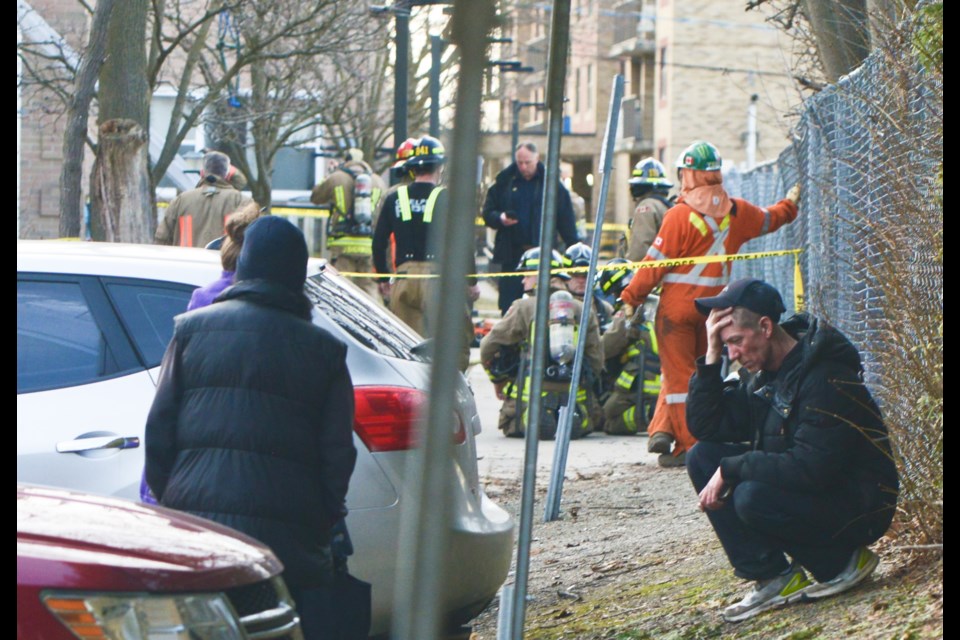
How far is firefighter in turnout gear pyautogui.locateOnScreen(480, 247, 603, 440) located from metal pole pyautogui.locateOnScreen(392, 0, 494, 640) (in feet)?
30.2

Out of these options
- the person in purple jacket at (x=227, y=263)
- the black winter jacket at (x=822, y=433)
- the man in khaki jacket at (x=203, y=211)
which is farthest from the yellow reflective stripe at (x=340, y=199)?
the black winter jacket at (x=822, y=433)

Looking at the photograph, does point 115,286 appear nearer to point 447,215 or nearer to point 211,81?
point 447,215

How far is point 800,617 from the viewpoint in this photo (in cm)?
552

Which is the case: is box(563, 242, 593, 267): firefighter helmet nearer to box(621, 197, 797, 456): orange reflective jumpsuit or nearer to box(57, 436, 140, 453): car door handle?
box(621, 197, 797, 456): orange reflective jumpsuit

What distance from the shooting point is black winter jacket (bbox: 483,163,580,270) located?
1376 cm

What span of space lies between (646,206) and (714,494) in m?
6.74

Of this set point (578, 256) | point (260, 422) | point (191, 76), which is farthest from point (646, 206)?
point (191, 76)

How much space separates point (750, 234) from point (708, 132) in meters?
42.2

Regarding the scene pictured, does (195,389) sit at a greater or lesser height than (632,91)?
lesser

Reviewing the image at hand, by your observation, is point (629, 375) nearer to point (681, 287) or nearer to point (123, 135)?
point (681, 287)

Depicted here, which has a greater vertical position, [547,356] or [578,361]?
[578,361]

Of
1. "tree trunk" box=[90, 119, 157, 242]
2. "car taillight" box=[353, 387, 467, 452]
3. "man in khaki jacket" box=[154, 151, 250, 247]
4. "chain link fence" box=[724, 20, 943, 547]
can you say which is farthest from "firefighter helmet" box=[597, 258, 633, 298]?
"car taillight" box=[353, 387, 467, 452]

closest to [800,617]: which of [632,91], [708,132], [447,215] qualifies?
[447,215]

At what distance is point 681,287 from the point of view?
930cm
